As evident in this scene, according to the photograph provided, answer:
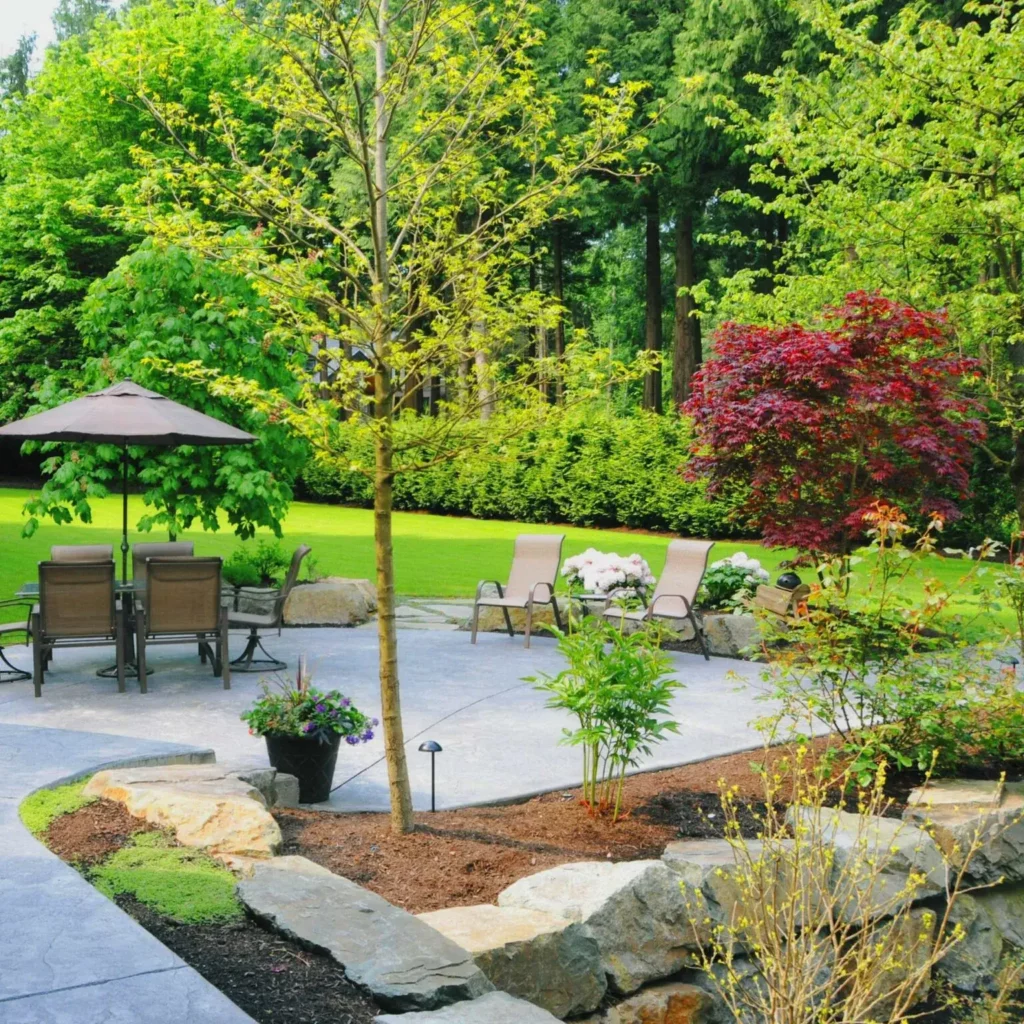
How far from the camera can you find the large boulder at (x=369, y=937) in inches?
Result: 129

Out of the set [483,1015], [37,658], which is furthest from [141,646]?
[483,1015]

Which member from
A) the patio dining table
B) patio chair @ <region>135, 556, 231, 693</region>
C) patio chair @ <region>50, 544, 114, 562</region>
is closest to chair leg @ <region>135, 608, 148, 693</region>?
patio chair @ <region>135, 556, 231, 693</region>

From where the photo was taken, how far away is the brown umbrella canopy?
27.1ft

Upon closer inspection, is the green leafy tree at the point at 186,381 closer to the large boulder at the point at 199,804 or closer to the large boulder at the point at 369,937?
the large boulder at the point at 199,804

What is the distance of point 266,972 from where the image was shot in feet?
11.3

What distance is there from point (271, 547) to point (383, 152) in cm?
728

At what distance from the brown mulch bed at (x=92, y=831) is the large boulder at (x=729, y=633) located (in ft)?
20.6

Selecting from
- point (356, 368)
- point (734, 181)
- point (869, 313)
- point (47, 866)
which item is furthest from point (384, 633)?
point (734, 181)

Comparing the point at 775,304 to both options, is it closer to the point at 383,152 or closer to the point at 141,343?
the point at 141,343

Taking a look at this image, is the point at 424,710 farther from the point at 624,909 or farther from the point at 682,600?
the point at 624,909

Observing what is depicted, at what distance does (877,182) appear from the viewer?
14.0 meters

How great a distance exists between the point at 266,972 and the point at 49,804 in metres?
2.03

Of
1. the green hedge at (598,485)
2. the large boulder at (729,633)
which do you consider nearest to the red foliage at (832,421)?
the large boulder at (729,633)

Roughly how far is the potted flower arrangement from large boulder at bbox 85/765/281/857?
1.13 feet
